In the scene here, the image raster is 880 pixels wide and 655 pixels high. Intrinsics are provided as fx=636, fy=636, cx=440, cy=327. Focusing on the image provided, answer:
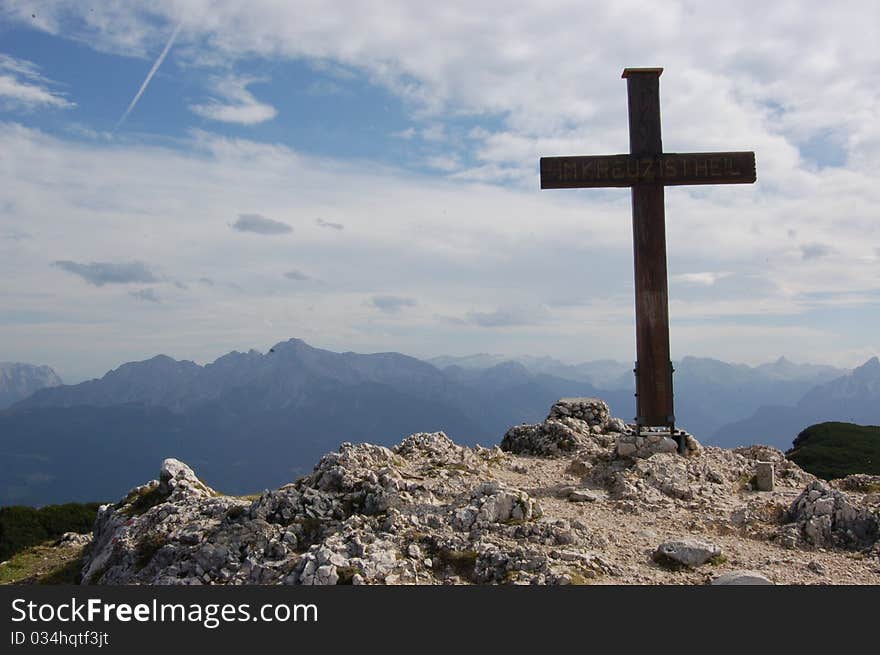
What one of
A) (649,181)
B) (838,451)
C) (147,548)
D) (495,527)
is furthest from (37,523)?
(838,451)

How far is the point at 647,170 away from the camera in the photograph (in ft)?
69.4

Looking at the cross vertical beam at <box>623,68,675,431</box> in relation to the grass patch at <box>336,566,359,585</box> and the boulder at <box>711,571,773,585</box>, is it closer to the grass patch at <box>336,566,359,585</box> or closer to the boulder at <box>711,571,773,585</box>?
the boulder at <box>711,571,773,585</box>

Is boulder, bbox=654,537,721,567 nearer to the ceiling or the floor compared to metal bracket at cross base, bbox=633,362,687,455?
nearer to the floor

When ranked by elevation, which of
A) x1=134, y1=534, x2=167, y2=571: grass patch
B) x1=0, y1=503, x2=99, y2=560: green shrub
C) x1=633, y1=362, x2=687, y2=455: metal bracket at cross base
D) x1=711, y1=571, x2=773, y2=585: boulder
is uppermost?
x1=633, y1=362, x2=687, y2=455: metal bracket at cross base

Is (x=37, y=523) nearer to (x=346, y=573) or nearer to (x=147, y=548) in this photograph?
(x=147, y=548)

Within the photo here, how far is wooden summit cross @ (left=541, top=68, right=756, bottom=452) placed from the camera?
68.8ft

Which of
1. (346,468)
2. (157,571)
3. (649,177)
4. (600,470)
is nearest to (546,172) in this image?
(649,177)

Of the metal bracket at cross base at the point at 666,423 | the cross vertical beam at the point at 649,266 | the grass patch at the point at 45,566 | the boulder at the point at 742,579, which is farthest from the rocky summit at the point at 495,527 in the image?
the cross vertical beam at the point at 649,266

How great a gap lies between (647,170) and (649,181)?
0.37 metres

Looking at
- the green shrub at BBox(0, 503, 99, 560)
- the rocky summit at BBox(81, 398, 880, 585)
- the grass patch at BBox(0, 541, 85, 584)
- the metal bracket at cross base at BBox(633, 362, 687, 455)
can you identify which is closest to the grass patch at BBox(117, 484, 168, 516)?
the rocky summit at BBox(81, 398, 880, 585)

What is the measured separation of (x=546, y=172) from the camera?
20906 mm

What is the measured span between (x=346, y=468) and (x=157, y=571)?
4797 millimetres

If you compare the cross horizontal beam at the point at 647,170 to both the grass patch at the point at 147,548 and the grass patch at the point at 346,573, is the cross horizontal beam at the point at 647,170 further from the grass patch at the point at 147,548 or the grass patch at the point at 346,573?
the grass patch at the point at 147,548

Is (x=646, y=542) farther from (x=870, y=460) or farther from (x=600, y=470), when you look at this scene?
(x=870, y=460)
